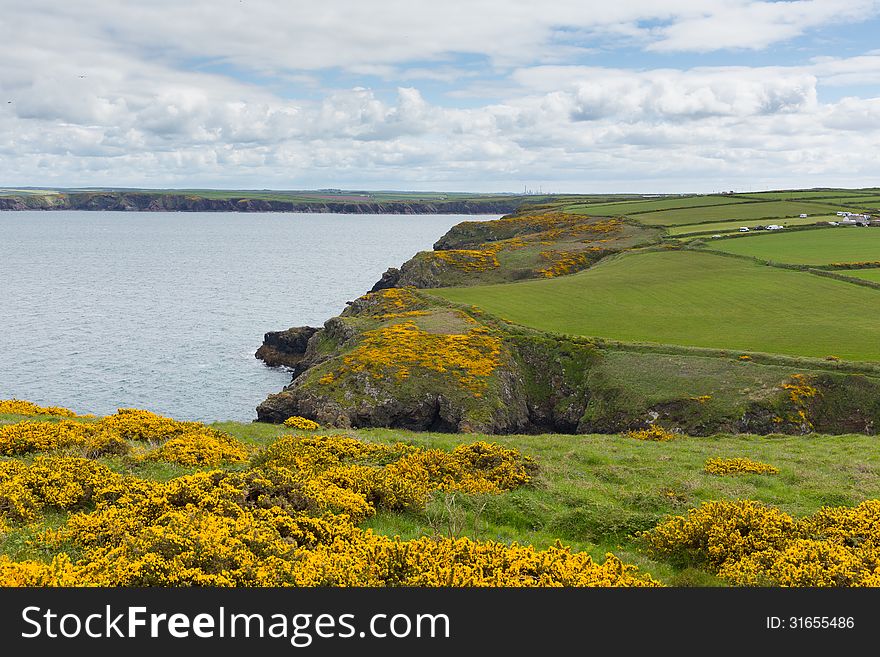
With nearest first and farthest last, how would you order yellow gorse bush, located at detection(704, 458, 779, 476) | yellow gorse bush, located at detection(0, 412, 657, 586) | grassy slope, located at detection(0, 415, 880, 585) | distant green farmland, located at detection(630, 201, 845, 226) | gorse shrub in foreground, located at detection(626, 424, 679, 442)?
1. yellow gorse bush, located at detection(0, 412, 657, 586)
2. grassy slope, located at detection(0, 415, 880, 585)
3. yellow gorse bush, located at detection(704, 458, 779, 476)
4. gorse shrub in foreground, located at detection(626, 424, 679, 442)
5. distant green farmland, located at detection(630, 201, 845, 226)

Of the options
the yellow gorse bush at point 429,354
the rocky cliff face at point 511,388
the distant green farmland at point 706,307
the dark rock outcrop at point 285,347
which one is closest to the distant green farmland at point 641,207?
the distant green farmland at point 706,307

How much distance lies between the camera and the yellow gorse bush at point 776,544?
46.0 feet

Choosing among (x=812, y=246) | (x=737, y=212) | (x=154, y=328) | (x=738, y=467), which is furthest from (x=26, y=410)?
(x=737, y=212)

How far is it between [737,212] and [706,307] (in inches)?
3724

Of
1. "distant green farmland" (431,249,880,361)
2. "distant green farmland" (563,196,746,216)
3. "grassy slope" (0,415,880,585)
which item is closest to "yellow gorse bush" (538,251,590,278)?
"distant green farmland" (431,249,880,361)

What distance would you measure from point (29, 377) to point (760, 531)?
75470 mm

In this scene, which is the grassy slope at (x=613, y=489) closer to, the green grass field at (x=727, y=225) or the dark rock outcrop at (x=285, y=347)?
the dark rock outcrop at (x=285, y=347)

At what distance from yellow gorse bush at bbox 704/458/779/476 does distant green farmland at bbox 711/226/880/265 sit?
7223 centimetres

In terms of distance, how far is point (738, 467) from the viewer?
2659 cm

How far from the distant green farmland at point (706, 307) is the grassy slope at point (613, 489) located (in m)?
23.3

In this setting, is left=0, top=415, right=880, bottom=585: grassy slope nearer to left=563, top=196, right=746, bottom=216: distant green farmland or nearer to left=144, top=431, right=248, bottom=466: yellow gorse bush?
left=144, top=431, right=248, bottom=466: yellow gorse bush

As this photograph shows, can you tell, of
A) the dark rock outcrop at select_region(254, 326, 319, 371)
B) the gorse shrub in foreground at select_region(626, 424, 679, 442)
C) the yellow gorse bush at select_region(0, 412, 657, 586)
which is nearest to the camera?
the yellow gorse bush at select_region(0, 412, 657, 586)

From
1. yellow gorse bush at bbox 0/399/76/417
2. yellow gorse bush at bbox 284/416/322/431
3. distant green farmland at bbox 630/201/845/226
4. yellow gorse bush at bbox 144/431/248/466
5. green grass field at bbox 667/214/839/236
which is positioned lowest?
yellow gorse bush at bbox 284/416/322/431

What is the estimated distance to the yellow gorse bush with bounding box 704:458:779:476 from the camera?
26.3 meters
